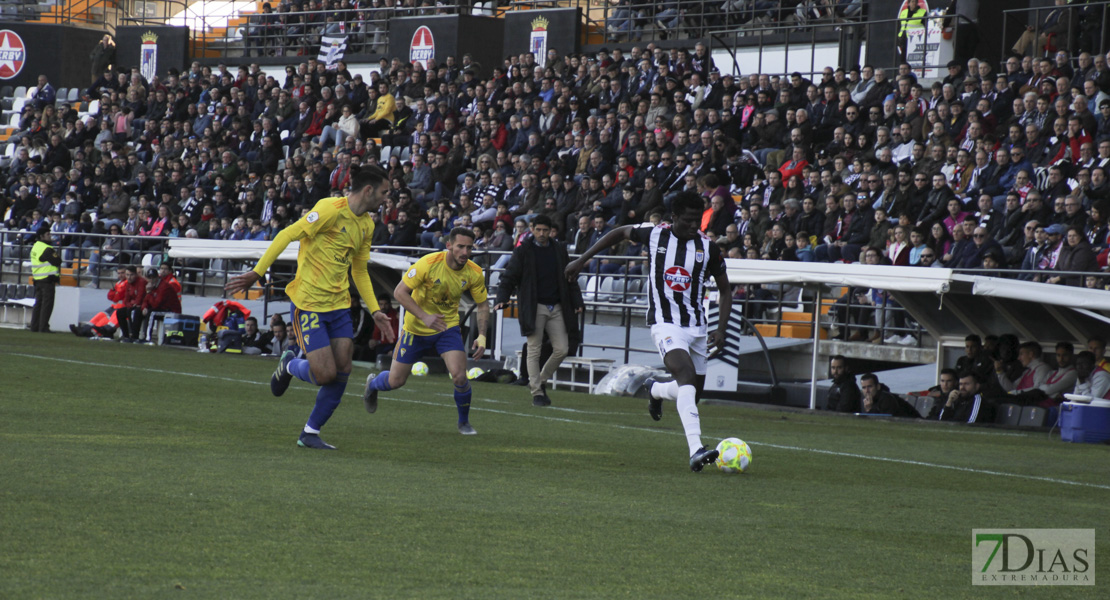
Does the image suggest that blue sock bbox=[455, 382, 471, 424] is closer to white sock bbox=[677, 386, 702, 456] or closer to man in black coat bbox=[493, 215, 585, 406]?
A: white sock bbox=[677, 386, 702, 456]

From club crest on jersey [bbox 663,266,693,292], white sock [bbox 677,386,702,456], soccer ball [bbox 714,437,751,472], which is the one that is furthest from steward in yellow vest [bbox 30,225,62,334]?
soccer ball [bbox 714,437,751,472]

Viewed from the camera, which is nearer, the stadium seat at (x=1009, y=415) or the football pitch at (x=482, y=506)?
the football pitch at (x=482, y=506)

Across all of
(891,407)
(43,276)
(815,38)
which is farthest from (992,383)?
(43,276)

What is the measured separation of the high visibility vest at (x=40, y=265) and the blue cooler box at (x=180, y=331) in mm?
2677

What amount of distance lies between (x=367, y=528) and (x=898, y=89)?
17548mm

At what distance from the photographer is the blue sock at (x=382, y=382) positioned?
10.6m

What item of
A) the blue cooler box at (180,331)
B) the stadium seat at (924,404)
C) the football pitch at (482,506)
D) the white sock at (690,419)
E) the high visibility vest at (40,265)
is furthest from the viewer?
the high visibility vest at (40,265)

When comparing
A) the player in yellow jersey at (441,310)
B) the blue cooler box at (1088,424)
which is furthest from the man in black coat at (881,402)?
the player in yellow jersey at (441,310)

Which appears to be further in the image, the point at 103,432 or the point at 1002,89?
the point at 1002,89

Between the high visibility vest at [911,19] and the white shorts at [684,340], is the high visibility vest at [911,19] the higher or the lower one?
the higher one

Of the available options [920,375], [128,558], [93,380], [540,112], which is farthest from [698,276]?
[540,112]

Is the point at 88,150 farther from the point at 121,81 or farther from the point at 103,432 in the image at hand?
the point at 103,432

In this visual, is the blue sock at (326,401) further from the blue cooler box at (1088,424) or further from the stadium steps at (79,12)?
the stadium steps at (79,12)

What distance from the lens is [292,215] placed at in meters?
28.2
